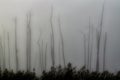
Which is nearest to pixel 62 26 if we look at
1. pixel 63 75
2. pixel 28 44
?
pixel 28 44

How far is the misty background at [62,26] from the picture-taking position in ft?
8.54

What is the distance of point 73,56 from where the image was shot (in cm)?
266

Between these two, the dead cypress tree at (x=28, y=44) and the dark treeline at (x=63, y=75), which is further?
the dead cypress tree at (x=28, y=44)

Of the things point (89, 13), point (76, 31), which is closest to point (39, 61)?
point (76, 31)

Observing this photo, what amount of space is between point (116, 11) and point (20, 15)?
124 cm

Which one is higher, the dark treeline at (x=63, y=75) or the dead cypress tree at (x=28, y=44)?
the dead cypress tree at (x=28, y=44)

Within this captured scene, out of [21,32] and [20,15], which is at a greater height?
[20,15]

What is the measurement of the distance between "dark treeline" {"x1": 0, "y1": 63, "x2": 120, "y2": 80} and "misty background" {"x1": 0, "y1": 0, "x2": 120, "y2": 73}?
11 centimetres

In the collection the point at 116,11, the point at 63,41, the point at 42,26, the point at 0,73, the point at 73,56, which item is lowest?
the point at 0,73

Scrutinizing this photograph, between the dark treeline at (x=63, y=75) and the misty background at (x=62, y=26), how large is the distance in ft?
0.37

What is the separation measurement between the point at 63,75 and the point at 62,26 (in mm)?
626

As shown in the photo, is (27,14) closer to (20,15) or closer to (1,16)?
(20,15)

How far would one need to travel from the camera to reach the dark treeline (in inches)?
98.3

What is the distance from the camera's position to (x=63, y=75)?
2.52 metres
